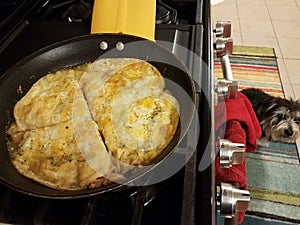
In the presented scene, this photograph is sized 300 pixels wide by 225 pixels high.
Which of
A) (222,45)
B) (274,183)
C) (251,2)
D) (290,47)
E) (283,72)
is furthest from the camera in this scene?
(251,2)

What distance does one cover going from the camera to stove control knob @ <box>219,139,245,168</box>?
65cm

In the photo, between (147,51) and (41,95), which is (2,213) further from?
(147,51)

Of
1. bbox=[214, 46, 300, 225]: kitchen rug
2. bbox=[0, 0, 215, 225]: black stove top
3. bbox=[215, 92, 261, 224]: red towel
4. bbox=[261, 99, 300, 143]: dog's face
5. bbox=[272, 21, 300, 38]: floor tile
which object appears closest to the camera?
bbox=[0, 0, 215, 225]: black stove top

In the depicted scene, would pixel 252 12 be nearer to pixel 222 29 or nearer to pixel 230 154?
pixel 222 29

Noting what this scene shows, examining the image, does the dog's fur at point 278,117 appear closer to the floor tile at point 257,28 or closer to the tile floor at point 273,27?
the tile floor at point 273,27

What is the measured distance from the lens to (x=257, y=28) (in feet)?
8.51

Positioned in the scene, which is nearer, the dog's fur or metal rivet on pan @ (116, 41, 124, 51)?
metal rivet on pan @ (116, 41, 124, 51)

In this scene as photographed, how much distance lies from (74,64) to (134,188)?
0.39 meters

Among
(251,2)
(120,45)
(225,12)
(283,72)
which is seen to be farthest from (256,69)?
(120,45)

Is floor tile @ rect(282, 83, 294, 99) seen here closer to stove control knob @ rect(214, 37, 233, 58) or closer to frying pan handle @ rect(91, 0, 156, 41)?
stove control knob @ rect(214, 37, 233, 58)

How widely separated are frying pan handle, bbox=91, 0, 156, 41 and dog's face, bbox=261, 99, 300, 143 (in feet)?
3.30

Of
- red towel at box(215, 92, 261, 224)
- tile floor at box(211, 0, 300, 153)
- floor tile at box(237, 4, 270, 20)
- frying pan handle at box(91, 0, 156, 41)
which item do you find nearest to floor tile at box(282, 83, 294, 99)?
tile floor at box(211, 0, 300, 153)

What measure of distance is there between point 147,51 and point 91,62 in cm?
16

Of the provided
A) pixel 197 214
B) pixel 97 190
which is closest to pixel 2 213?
pixel 97 190
